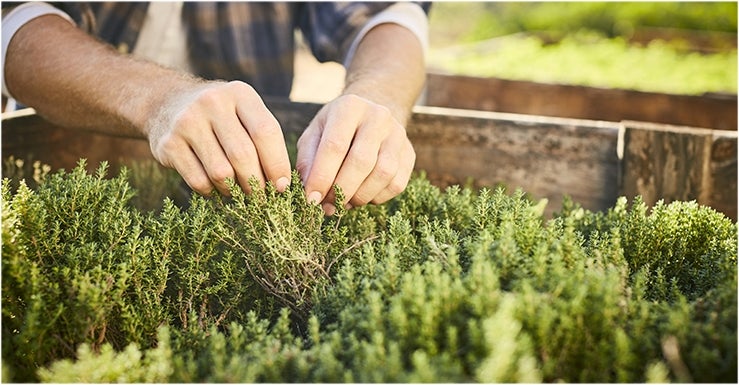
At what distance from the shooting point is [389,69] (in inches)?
98.9

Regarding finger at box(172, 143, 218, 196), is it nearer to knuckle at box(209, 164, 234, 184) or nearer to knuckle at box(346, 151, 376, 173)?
knuckle at box(209, 164, 234, 184)

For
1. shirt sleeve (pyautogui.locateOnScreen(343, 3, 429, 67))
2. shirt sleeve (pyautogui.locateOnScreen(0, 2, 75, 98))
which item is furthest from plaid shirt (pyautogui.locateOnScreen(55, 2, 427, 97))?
shirt sleeve (pyautogui.locateOnScreen(0, 2, 75, 98))

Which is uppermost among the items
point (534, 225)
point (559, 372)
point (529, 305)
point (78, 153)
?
point (78, 153)

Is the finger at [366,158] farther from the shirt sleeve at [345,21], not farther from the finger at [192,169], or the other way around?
the shirt sleeve at [345,21]

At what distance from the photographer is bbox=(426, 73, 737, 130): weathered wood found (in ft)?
16.4

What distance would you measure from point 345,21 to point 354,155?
5.80 ft

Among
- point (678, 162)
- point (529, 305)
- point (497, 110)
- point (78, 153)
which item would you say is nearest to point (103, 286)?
point (529, 305)

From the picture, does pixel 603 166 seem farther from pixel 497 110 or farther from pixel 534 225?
pixel 497 110

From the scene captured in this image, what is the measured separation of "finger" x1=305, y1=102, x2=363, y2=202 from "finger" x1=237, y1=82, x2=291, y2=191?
7 centimetres

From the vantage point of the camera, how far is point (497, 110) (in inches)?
231

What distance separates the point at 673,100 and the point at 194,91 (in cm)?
459

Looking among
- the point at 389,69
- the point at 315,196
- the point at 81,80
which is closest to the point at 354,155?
the point at 315,196

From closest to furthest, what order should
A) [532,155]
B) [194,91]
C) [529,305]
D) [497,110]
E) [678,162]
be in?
[529,305] < [194,91] < [678,162] < [532,155] < [497,110]

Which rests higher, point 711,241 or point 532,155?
point 532,155
